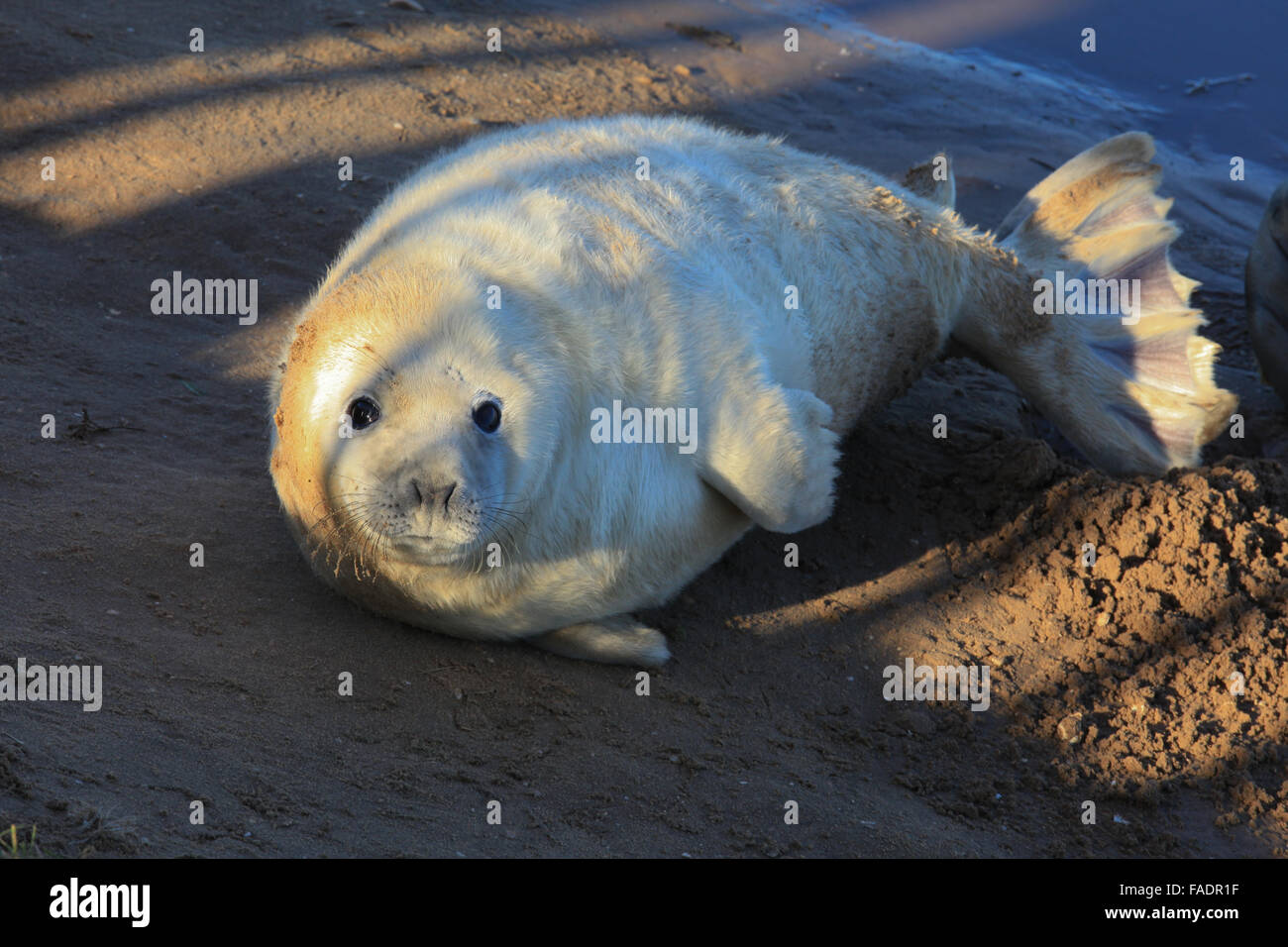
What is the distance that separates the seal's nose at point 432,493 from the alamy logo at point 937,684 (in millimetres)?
1573

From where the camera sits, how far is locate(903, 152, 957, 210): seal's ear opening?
5328mm

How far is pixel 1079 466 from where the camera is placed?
17.0ft

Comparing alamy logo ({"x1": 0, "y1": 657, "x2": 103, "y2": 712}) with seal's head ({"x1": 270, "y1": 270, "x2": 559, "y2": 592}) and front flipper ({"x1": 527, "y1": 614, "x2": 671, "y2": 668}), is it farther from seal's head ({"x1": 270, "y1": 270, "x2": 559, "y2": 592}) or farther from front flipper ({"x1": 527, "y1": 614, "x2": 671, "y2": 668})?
front flipper ({"x1": 527, "y1": 614, "x2": 671, "y2": 668})

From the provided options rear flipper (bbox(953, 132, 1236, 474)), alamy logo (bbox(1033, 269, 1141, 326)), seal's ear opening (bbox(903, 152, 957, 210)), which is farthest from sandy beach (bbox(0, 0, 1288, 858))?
seal's ear opening (bbox(903, 152, 957, 210))

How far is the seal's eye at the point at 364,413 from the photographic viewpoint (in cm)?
327

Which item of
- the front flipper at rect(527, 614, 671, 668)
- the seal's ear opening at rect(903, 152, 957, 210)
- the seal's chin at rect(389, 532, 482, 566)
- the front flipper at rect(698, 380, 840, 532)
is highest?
the seal's ear opening at rect(903, 152, 957, 210)

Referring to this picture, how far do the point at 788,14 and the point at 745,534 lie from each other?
289 inches

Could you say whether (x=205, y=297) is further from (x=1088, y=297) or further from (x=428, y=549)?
Answer: (x=1088, y=297)

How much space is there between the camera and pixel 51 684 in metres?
3.09

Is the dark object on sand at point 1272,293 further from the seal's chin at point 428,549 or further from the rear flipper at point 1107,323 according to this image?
the seal's chin at point 428,549

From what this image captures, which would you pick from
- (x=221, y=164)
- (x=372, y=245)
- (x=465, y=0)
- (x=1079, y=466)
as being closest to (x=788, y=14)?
(x=465, y=0)

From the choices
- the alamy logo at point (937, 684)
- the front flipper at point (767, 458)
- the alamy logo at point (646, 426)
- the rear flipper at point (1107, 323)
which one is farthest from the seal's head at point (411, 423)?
the rear flipper at point (1107, 323)

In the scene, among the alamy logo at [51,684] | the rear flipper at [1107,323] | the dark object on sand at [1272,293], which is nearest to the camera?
the alamy logo at [51,684]

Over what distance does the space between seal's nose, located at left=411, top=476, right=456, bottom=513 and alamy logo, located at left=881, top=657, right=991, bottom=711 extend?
5.16 feet
